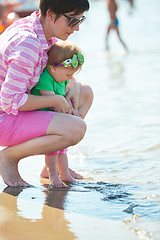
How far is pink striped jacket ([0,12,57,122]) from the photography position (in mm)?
2826

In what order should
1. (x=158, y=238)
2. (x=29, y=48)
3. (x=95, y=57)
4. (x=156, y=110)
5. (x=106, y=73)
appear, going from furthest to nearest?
(x=95, y=57) < (x=106, y=73) < (x=156, y=110) < (x=29, y=48) < (x=158, y=238)

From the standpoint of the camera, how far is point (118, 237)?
7.36 ft

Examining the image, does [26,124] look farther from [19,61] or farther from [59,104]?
[19,61]

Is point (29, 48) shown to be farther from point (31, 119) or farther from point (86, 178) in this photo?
point (86, 178)

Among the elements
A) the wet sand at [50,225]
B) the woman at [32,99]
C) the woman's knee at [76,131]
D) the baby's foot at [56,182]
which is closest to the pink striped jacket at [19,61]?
the woman at [32,99]

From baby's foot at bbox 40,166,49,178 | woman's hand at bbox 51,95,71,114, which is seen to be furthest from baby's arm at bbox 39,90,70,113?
baby's foot at bbox 40,166,49,178

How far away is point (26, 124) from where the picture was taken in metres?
3.00

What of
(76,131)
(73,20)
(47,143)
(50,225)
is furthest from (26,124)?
(50,225)

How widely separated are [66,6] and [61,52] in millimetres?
289

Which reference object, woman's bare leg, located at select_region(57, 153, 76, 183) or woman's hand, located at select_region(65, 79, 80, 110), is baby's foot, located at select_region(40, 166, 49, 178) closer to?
woman's bare leg, located at select_region(57, 153, 76, 183)

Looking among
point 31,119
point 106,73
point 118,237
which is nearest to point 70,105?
point 31,119

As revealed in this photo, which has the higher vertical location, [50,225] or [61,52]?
[61,52]

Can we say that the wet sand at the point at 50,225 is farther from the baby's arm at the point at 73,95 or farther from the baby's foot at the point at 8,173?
the baby's arm at the point at 73,95

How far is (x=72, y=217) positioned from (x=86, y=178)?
85cm
